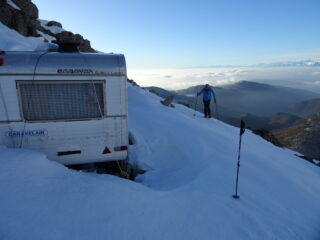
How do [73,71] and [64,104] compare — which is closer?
[73,71]

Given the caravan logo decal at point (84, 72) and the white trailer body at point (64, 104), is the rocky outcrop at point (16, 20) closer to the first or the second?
the white trailer body at point (64, 104)

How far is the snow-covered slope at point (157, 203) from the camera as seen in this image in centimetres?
351

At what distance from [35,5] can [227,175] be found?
33.3 meters

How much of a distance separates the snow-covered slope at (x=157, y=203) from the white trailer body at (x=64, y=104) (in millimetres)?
695

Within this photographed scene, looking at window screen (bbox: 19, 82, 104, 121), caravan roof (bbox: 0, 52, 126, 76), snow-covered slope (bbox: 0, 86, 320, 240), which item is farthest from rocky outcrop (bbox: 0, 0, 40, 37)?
snow-covered slope (bbox: 0, 86, 320, 240)

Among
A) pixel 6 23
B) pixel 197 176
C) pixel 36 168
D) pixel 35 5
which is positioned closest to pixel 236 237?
pixel 197 176

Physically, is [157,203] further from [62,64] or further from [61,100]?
[62,64]

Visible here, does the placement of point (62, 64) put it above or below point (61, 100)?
above

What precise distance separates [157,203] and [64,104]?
10.3 feet

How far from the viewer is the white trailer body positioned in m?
5.26

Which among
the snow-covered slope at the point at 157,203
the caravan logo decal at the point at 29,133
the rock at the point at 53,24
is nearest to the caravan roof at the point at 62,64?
the caravan logo decal at the point at 29,133

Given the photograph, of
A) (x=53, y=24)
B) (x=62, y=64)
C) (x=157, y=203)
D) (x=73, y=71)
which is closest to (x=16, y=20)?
(x=53, y=24)

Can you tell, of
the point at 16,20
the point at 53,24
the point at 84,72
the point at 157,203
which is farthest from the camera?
the point at 53,24

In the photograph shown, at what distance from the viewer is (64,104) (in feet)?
18.2
